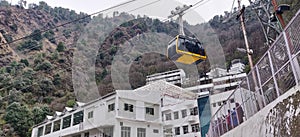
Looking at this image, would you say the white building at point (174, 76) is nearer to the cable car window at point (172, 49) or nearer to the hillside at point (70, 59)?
the hillside at point (70, 59)

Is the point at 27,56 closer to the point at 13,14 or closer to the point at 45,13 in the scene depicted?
the point at 13,14

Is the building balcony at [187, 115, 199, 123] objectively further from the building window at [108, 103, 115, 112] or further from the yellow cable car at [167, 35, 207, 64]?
the yellow cable car at [167, 35, 207, 64]

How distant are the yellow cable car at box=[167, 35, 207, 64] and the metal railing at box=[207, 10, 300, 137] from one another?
9.74 feet

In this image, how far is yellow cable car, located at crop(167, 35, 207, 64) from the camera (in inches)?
361

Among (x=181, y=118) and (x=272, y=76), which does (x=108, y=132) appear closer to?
(x=181, y=118)

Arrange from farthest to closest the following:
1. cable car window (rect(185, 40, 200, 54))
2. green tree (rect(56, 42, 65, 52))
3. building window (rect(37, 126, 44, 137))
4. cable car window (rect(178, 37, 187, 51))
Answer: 1. green tree (rect(56, 42, 65, 52))
2. building window (rect(37, 126, 44, 137))
3. cable car window (rect(185, 40, 200, 54))
4. cable car window (rect(178, 37, 187, 51))

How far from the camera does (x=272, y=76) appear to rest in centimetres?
402

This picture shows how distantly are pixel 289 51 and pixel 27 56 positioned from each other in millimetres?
60497

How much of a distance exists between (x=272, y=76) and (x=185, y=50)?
17.4 feet

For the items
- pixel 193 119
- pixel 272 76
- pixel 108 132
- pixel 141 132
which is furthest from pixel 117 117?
pixel 272 76

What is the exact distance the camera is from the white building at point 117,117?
62.8 ft

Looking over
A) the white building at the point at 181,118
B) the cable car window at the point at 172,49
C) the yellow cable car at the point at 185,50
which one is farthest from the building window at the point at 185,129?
the cable car window at the point at 172,49

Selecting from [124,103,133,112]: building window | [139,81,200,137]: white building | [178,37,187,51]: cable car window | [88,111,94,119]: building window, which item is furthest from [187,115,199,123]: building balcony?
[178,37,187,51]: cable car window

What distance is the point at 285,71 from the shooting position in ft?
11.7
